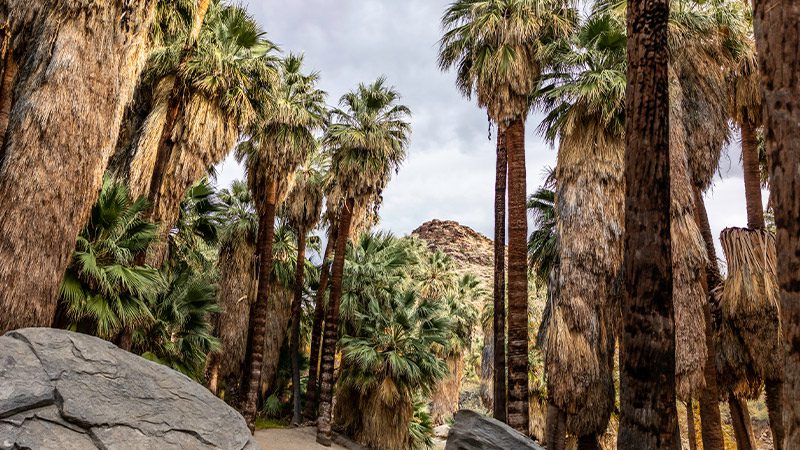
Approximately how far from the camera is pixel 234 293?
25.8 m

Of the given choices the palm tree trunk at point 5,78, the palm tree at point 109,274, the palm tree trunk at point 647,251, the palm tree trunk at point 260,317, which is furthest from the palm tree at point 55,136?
the palm tree trunk at point 260,317

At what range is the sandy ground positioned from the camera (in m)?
19.2

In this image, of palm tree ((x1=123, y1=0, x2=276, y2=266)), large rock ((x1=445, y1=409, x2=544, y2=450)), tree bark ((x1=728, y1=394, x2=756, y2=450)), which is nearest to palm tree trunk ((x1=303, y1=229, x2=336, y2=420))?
palm tree ((x1=123, y1=0, x2=276, y2=266))

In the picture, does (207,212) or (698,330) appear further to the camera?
(207,212)

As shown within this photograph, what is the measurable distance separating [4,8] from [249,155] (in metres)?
11.2

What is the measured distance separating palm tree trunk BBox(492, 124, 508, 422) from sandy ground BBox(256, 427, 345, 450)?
7064 mm

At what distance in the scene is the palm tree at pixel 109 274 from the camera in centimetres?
1002

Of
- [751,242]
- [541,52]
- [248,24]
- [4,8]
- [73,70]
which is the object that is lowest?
[751,242]

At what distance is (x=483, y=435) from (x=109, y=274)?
7443 mm

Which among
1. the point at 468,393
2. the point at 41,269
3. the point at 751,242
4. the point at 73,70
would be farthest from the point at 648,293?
the point at 468,393

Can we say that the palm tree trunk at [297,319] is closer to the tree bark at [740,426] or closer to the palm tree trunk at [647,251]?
the tree bark at [740,426]

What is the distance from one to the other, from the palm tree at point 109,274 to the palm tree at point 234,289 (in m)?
13.7

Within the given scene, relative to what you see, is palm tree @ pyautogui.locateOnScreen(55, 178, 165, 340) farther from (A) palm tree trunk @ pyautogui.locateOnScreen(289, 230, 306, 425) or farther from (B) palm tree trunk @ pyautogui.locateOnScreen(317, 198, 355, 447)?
(A) palm tree trunk @ pyautogui.locateOnScreen(289, 230, 306, 425)

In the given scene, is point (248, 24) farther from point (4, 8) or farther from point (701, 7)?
point (701, 7)
